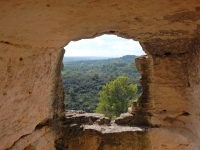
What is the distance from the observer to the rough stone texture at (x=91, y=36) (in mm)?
2357

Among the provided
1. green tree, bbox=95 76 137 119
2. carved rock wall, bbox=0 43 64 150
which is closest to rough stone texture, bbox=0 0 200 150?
carved rock wall, bbox=0 43 64 150

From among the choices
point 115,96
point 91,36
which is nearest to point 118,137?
point 91,36

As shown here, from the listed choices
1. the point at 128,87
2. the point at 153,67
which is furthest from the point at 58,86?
the point at 128,87

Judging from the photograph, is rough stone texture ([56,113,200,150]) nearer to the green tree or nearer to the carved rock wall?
the carved rock wall

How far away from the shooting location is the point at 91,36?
3.44m

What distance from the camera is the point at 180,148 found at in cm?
404

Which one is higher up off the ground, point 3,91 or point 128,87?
point 3,91

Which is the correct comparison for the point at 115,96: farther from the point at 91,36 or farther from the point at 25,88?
the point at 25,88

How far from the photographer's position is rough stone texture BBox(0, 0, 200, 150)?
2.36m

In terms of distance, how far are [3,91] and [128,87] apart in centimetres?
885

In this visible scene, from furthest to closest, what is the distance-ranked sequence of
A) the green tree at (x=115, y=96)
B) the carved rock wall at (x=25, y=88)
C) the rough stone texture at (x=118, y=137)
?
the green tree at (x=115, y=96) → the rough stone texture at (x=118, y=137) → the carved rock wall at (x=25, y=88)

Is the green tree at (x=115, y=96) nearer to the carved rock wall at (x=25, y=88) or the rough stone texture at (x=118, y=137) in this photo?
the rough stone texture at (x=118, y=137)

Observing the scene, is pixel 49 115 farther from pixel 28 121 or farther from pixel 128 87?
pixel 128 87

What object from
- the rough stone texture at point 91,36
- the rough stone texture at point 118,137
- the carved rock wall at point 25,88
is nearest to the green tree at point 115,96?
the rough stone texture at point 91,36
